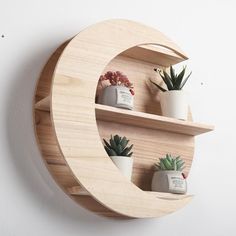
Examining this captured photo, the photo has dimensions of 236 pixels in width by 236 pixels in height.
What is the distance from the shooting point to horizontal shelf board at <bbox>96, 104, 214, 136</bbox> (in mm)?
1203

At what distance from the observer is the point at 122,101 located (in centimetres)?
122

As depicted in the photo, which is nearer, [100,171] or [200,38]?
[100,171]

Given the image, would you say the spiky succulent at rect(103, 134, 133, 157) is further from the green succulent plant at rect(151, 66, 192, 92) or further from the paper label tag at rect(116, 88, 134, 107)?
the green succulent plant at rect(151, 66, 192, 92)

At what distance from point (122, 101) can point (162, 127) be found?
7.4 inches

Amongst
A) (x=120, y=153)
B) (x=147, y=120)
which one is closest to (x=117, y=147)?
(x=120, y=153)

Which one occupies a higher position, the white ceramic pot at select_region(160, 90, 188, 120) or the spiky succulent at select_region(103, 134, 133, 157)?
the white ceramic pot at select_region(160, 90, 188, 120)

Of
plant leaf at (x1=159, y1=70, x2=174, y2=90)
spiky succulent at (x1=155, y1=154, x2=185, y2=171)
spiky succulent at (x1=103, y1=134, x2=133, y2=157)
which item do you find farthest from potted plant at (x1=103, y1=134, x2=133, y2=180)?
plant leaf at (x1=159, y1=70, x2=174, y2=90)

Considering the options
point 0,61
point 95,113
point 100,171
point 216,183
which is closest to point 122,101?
point 95,113

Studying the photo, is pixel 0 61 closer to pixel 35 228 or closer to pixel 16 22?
pixel 16 22

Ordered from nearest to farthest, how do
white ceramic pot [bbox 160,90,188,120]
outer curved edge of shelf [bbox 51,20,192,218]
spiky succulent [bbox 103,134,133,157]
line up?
outer curved edge of shelf [bbox 51,20,192,218]
spiky succulent [bbox 103,134,133,157]
white ceramic pot [bbox 160,90,188,120]

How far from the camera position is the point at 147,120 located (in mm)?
1278

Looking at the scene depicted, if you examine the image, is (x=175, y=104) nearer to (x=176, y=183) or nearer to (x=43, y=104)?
(x=176, y=183)

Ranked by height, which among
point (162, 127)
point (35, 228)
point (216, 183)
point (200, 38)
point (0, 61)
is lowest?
point (35, 228)

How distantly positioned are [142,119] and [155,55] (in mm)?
209
